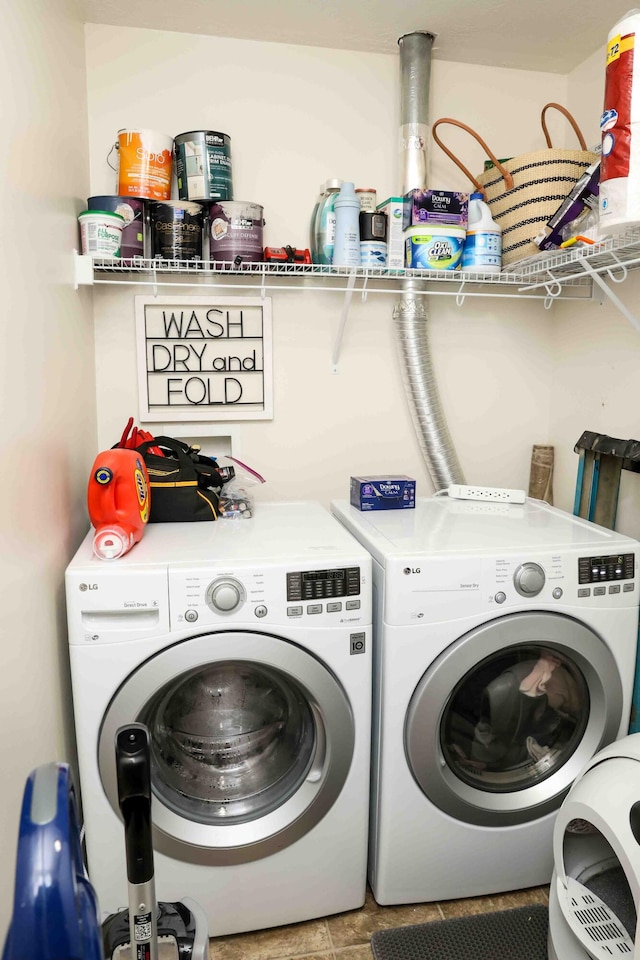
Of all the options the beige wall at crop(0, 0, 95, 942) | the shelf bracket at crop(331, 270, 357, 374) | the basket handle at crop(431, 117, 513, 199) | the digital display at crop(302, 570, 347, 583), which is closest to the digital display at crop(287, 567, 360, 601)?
the digital display at crop(302, 570, 347, 583)

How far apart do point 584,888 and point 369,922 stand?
0.53m

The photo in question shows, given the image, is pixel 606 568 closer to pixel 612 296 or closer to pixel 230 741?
pixel 612 296

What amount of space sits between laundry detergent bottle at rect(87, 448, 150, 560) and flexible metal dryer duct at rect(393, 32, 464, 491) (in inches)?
39.6

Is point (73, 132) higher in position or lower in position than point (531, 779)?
higher

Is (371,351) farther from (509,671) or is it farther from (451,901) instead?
(451,901)

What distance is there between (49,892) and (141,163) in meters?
1.84

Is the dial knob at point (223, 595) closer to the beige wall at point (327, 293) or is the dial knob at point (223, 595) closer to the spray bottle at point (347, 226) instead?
the beige wall at point (327, 293)

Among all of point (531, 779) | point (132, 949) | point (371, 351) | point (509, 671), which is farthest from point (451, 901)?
point (371, 351)

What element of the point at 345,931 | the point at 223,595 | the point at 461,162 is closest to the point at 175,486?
the point at 223,595

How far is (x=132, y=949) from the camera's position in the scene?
902 mm

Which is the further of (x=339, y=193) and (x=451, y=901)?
(x=339, y=193)

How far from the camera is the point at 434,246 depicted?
76.7 inches

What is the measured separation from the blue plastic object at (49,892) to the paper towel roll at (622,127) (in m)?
1.46

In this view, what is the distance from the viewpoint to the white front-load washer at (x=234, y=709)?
55.9 inches
